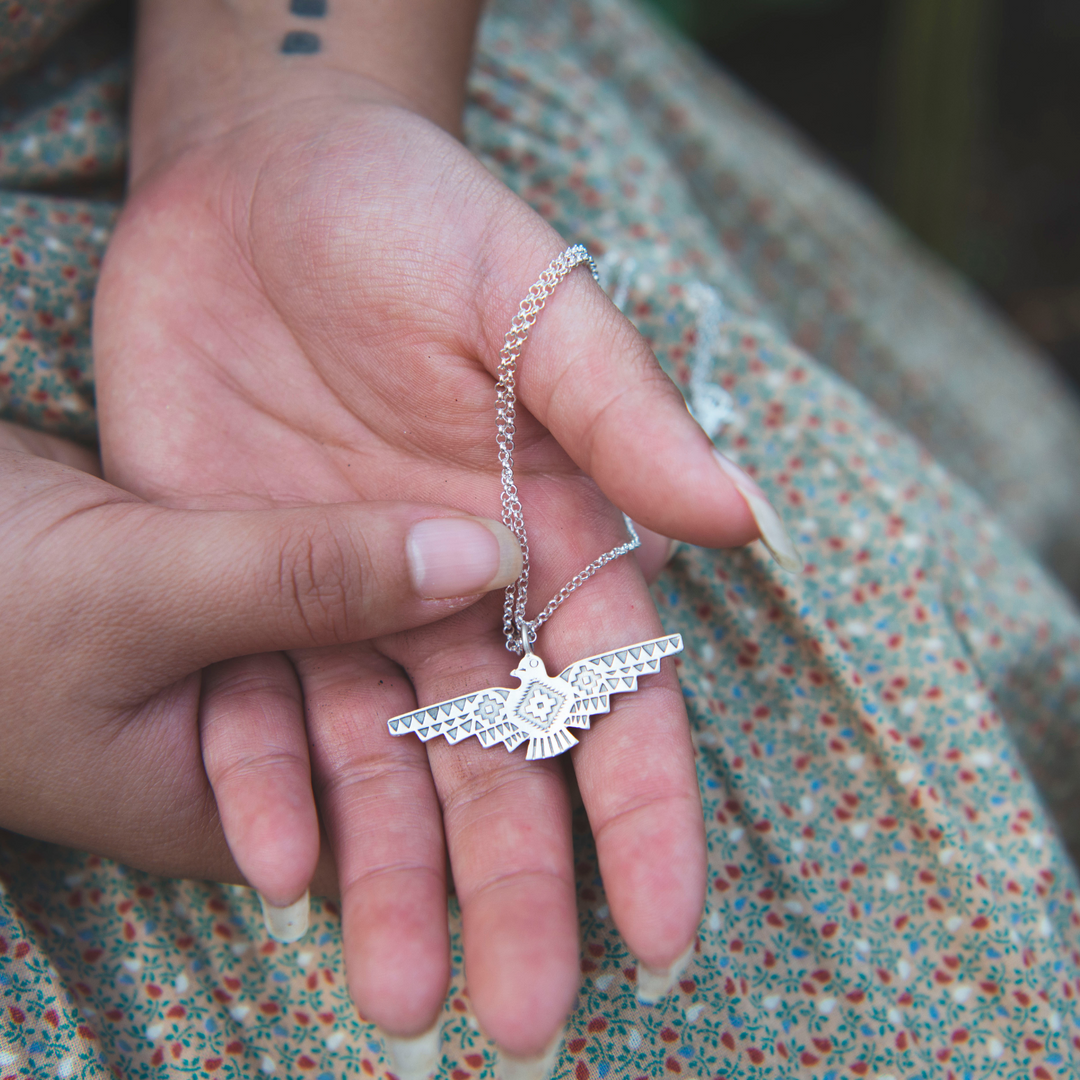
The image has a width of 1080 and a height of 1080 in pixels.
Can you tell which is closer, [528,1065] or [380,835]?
[528,1065]

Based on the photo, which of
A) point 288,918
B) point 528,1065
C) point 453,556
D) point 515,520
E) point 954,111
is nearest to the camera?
point 528,1065

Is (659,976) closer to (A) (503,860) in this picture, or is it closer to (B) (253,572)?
(A) (503,860)

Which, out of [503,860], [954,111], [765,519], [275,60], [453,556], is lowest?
[503,860]

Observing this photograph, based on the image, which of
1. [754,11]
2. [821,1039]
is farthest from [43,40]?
[754,11]

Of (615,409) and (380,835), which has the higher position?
(615,409)

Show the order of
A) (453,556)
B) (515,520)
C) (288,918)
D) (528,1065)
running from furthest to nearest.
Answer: (515,520)
(453,556)
(288,918)
(528,1065)

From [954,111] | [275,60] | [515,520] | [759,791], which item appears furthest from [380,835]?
[954,111]
